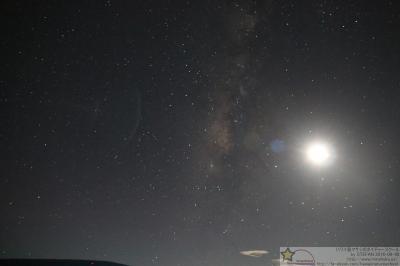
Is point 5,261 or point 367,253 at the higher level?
point 367,253

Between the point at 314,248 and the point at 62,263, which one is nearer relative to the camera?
the point at 62,263

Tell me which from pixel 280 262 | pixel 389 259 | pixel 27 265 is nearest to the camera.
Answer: pixel 27 265

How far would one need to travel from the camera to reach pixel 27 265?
43.0ft

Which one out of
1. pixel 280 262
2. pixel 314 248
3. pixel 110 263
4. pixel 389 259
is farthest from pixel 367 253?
pixel 110 263

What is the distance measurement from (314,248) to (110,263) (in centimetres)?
2348

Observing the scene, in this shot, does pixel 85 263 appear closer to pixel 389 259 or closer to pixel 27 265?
pixel 27 265

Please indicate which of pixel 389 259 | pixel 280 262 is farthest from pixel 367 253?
pixel 280 262

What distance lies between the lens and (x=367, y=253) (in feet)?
97.2

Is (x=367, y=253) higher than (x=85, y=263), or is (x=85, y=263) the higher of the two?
(x=367, y=253)

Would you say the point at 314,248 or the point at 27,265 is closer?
the point at 27,265

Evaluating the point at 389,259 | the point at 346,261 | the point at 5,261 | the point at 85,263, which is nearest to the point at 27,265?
the point at 5,261

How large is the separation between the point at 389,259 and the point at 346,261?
12.0ft

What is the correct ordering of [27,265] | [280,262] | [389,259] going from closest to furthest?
[27,265]
[389,259]
[280,262]

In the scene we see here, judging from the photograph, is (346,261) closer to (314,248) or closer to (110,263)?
(314,248)
